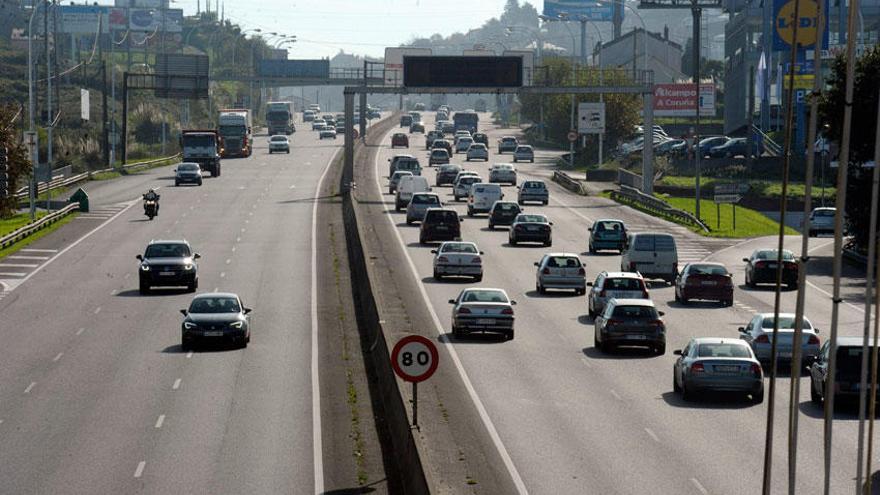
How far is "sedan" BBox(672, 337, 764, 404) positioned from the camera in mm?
30844

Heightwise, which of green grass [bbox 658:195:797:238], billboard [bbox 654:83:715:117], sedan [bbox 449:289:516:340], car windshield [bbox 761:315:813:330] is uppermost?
billboard [bbox 654:83:715:117]

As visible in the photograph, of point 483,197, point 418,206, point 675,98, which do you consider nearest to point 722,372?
point 418,206

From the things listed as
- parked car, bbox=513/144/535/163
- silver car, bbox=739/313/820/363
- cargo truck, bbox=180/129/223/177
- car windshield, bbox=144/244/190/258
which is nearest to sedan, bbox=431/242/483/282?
car windshield, bbox=144/244/190/258

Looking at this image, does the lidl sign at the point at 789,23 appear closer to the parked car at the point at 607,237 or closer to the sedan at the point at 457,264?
the parked car at the point at 607,237

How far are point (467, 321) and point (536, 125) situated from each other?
14001 cm

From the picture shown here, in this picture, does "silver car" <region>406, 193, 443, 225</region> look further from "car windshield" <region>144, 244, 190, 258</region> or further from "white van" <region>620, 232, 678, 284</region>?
"car windshield" <region>144, 244, 190, 258</region>

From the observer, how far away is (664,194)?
95.6 m

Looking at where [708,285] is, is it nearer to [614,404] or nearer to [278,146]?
[614,404]

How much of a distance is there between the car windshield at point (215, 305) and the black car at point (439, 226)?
25.6m

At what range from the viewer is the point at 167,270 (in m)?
50.0

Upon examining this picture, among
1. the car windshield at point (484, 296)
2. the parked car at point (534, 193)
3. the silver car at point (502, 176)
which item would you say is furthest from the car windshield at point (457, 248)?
the silver car at point (502, 176)

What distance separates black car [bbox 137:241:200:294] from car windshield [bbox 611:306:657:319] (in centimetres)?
1682

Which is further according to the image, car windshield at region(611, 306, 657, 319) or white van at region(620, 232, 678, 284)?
white van at region(620, 232, 678, 284)

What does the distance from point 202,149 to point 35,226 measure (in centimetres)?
3569
